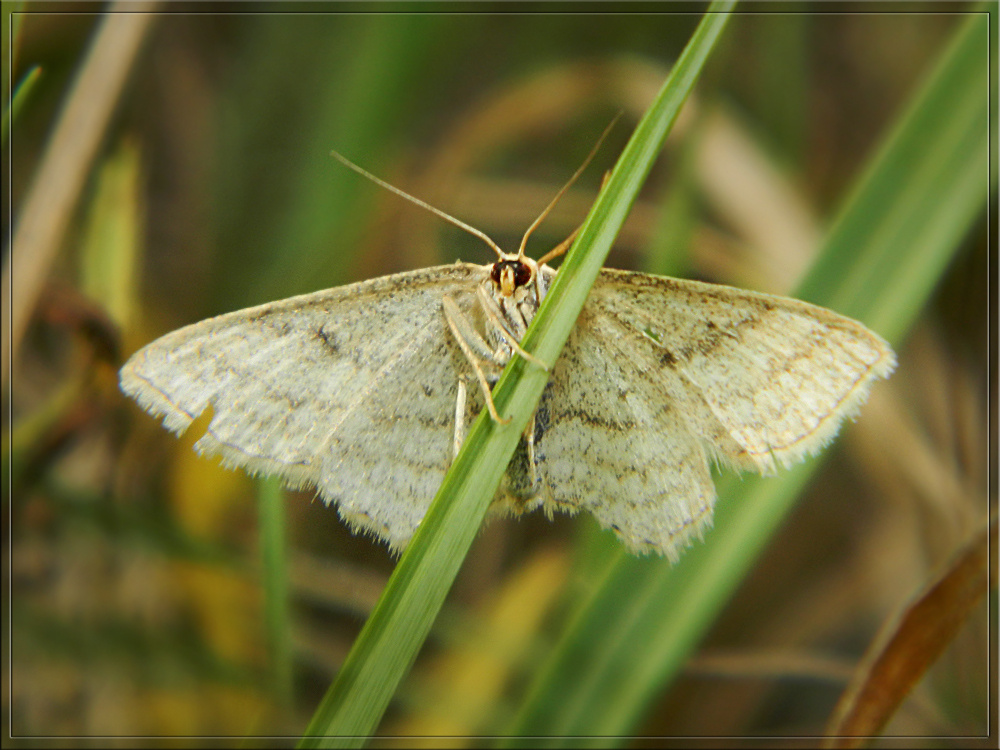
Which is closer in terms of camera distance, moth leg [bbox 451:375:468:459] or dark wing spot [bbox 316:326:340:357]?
dark wing spot [bbox 316:326:340:357]

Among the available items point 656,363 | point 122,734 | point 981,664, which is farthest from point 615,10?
point 122,734

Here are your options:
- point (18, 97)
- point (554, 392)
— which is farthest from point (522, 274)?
point (18, 97)

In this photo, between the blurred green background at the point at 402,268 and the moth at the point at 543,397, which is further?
the blurred green background at the point at 402,268

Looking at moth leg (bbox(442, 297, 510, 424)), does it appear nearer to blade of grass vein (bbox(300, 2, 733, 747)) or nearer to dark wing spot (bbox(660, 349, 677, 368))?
blade of grass vein (bbox(300, 2, 733, 747))

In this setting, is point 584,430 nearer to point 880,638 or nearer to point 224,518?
point 880,638

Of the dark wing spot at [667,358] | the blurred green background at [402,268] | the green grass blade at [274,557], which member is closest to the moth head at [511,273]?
the dark wing spot at [667,358]

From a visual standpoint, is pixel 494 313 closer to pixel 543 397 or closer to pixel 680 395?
pixel 543 397

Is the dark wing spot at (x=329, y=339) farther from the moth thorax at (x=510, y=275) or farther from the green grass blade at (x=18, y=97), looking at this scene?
the green grass blade at (x=18, y=97)

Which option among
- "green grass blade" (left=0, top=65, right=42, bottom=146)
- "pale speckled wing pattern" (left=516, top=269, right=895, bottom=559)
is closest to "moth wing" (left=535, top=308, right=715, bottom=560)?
"pale speckled wing pattern" (left=516, top=269, right=895, bottom=559)
